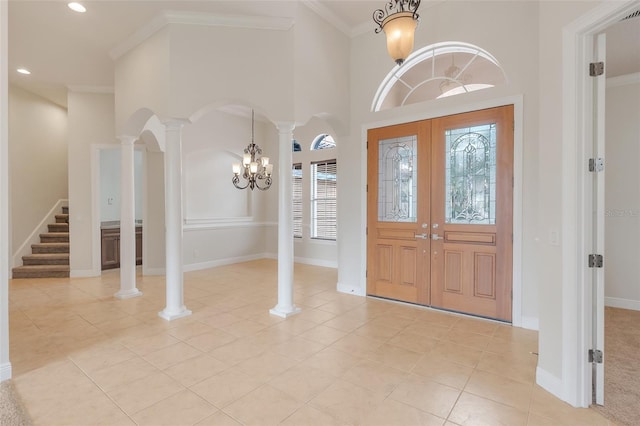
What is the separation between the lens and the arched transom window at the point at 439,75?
3.91 metres

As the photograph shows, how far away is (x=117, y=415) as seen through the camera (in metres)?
2.07

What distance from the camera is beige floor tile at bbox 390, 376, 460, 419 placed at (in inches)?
84.8

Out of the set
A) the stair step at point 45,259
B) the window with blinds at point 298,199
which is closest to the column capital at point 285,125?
the window with blinds at point 298,199

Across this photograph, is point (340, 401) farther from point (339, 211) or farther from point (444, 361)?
point (339, 211)

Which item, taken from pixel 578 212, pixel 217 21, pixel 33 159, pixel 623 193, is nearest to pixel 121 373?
pixel 578 212

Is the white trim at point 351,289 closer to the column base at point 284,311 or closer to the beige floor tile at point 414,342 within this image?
the column base at point 284,311

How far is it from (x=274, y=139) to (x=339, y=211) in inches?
152

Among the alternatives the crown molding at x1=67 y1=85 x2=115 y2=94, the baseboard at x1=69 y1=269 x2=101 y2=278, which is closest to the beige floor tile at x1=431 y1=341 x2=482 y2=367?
the baseboard at x1=69 y1=269 x2=101 y2=278

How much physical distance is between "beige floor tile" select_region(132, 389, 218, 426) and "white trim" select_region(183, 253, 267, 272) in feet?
15.4

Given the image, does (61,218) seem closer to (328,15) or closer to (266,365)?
(266,365)

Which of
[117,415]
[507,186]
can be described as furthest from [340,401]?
[507,186]

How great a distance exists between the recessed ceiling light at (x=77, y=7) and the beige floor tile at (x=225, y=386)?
13.9 feet

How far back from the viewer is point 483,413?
2.10m

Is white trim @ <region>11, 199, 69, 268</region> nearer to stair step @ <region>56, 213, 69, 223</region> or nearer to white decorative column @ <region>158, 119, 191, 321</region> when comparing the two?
stair step @ <region>56, 213, 69, 223</region>
